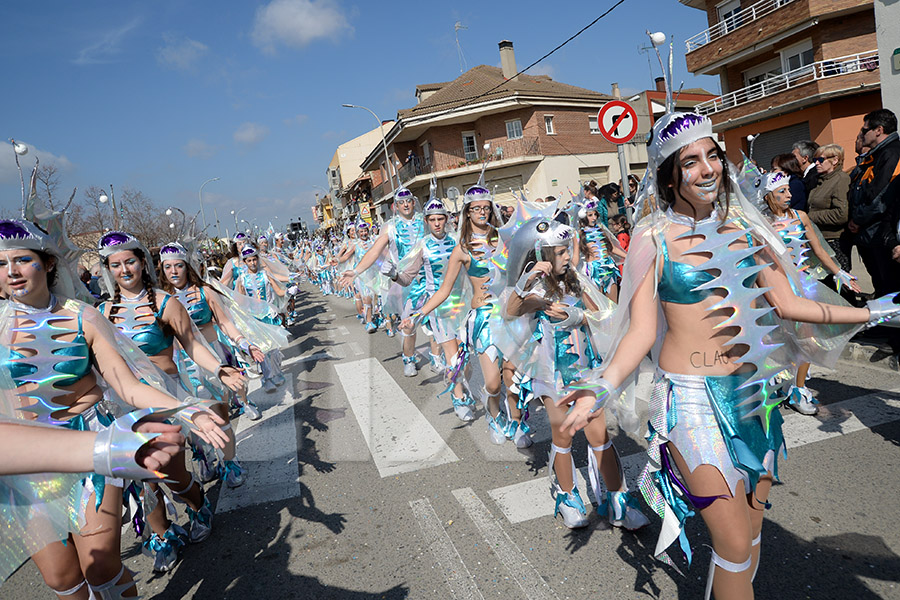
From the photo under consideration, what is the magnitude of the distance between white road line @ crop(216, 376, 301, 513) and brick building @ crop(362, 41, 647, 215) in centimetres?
2377

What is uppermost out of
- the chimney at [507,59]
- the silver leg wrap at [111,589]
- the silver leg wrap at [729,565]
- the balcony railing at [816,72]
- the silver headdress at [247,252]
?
the chimney at [507,59]

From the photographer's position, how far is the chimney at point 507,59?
33125mm

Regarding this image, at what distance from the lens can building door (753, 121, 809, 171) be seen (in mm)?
22250

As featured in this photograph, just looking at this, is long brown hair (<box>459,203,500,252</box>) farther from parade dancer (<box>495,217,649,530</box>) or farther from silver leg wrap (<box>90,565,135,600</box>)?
silver leg wrap (<box>90,565,135,600</box>)

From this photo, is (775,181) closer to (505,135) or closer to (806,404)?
(806,404)

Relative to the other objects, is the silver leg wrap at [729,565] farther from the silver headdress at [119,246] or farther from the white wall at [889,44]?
the white wall at [889,44]

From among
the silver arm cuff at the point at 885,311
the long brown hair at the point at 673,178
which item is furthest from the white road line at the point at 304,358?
the silver arm cuff at the point at 885,311

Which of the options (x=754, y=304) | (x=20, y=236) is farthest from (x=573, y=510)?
(x=20, y=236)

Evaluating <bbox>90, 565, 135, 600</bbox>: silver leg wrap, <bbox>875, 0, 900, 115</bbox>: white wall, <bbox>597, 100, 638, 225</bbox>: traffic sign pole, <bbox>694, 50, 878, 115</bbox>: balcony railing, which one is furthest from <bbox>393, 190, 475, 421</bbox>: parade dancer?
<bbox>694, 50, 878, 115</bbox>: balcony railing

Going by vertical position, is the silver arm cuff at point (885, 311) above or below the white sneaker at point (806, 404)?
above

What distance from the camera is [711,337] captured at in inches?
87.9

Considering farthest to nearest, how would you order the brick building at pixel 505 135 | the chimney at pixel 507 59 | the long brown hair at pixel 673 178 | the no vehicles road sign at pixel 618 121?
1. the chimney at pixel 507 59
2. the brick building at pixel 505 135
3. the no vehicles road sign at pixel 618 121
4. the long brown hair at pixel 673 178

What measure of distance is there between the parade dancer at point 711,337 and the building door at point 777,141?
22.9 meters

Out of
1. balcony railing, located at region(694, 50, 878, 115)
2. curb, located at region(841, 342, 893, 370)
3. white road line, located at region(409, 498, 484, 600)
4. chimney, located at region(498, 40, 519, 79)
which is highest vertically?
chimney, located at region(498, 40, 519, 79)
